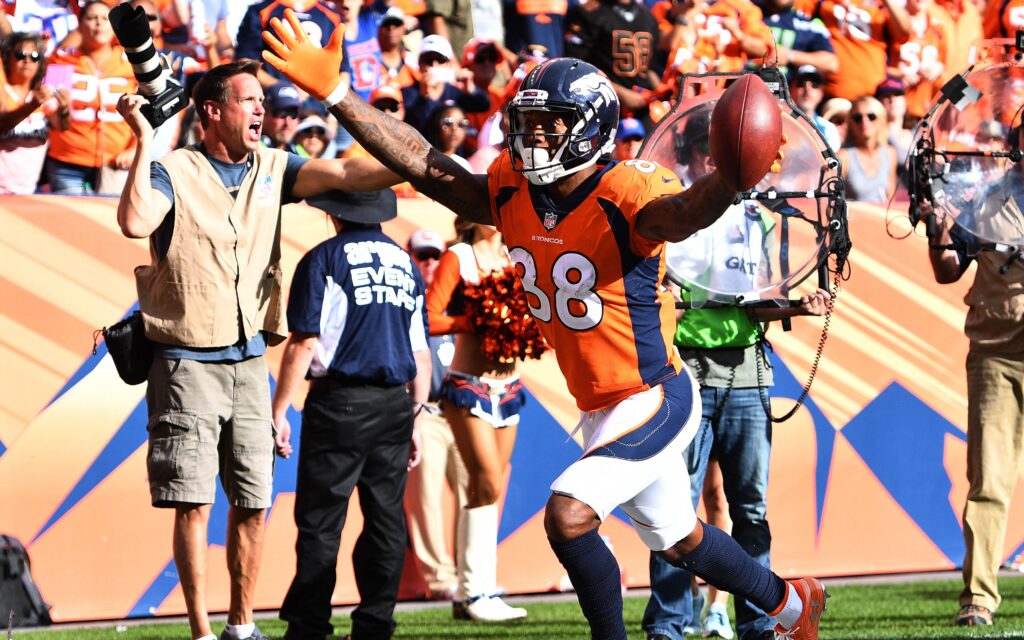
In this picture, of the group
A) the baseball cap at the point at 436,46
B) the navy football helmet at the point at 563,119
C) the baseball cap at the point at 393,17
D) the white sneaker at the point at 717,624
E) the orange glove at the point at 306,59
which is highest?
the orange glove at the point at 306,59

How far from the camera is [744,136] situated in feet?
14.4

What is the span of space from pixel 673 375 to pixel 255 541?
74.6 inches

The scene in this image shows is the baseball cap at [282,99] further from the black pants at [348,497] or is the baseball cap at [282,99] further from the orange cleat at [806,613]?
the orange cleat at [806,613]

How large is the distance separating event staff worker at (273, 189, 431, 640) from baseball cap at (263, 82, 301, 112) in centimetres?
267

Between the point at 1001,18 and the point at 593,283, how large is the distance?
28.0 ft

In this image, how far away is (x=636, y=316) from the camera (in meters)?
5.01

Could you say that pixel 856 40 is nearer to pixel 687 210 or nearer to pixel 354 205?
pixel 354 205

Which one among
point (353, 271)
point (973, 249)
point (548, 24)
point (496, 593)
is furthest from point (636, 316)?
point (548, 24)

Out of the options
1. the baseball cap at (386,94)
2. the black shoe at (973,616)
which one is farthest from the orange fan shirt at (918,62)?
the black shoe at (973,616)

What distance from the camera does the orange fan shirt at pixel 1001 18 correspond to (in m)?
11.0

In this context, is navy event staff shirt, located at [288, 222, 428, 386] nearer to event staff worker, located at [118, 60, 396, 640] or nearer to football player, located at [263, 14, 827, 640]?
event staff worker, located at [118, 60, 396, 640]

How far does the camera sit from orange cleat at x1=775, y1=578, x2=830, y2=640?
5410 millimetres

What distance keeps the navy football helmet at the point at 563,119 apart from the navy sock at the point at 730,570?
140cm

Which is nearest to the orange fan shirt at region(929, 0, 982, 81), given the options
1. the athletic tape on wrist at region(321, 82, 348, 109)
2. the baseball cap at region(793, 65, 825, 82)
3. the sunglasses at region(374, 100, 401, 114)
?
the baseball cap at region(793, 65, 825, 82)
